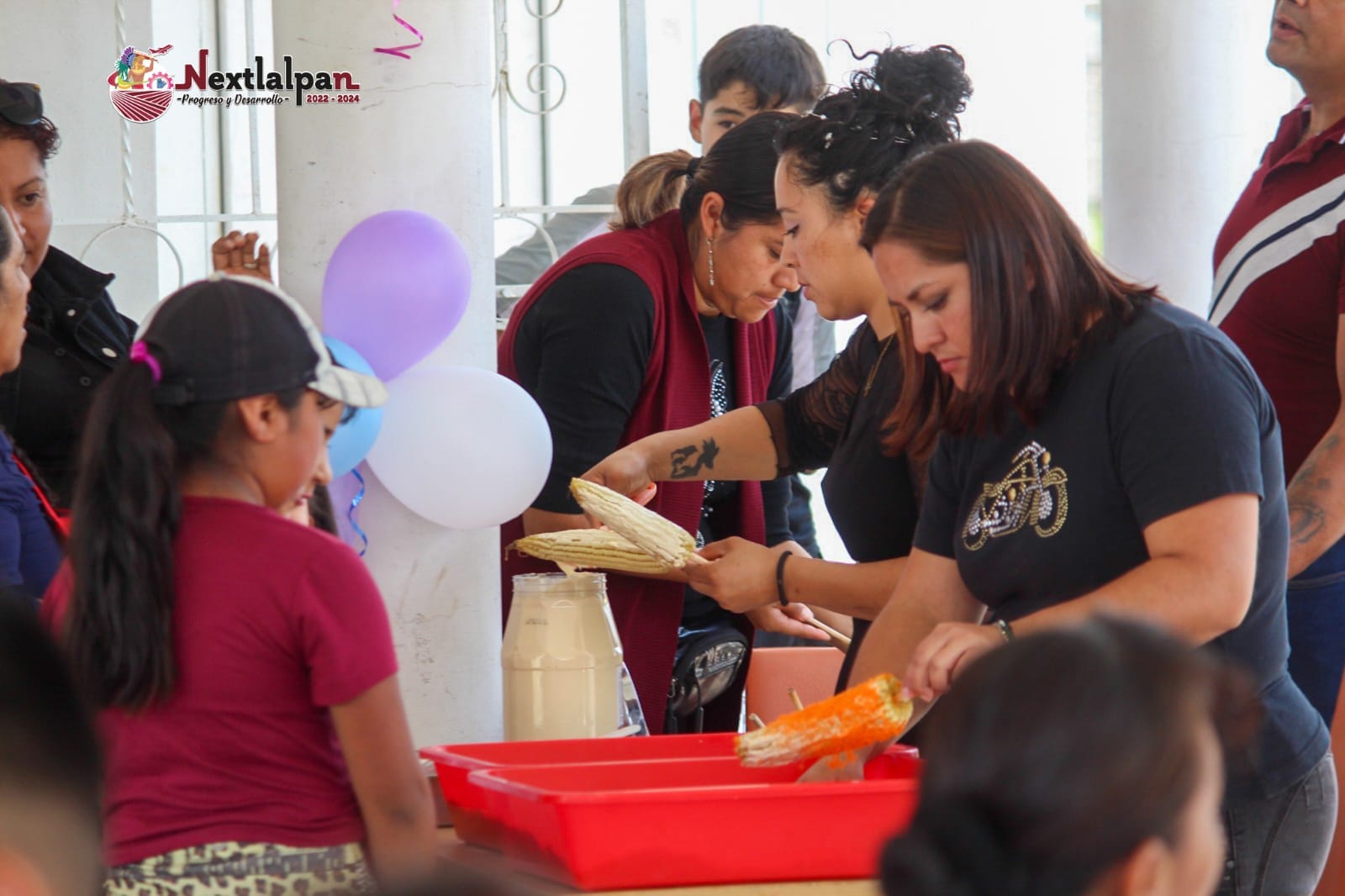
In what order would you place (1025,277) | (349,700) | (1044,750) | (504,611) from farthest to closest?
(504,611) → (1025,277) → (349,700) → (1044,750)

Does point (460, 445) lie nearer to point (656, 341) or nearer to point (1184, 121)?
point (656, 341)

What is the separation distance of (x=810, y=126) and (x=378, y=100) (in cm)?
67

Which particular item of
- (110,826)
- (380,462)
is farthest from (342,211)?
(110,826)

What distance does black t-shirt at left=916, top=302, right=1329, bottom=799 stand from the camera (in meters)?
1.58

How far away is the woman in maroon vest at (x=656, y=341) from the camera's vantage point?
2.59 m

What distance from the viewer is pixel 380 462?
7.56 ft

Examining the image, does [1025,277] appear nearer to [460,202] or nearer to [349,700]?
[349,700]

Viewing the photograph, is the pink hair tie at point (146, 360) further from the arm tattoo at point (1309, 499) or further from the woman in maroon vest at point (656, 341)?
the arm tattoo at point (1309, 499)

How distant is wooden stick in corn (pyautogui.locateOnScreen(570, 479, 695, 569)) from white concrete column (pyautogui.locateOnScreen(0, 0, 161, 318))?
3.23 m

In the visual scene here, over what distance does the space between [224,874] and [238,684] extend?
184 millimetres

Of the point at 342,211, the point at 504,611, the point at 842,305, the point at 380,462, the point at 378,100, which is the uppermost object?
the point at 378,100

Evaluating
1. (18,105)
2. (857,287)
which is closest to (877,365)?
(857,287)

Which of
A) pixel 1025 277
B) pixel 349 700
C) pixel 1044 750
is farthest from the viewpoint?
pixel 1025 277

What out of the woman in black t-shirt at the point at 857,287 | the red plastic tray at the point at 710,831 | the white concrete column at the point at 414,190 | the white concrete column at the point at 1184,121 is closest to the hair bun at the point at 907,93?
the woman in black t-shirt at the point at 857,287
